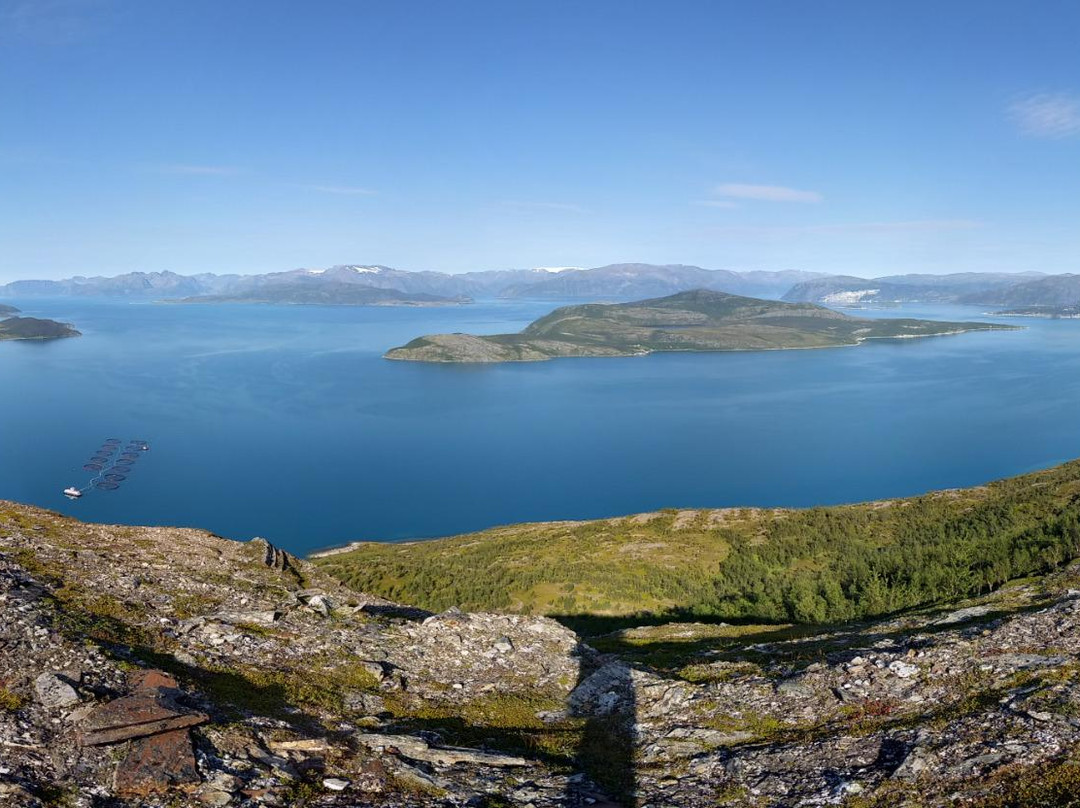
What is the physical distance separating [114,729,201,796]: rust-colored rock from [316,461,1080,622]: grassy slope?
50102 mm

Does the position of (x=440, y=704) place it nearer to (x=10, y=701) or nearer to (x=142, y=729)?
(x=142, y=729)

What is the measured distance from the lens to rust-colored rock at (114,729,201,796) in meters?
12.6

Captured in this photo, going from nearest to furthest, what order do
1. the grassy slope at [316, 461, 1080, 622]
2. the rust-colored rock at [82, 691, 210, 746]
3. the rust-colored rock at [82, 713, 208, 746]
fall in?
the rust-colored rock at [82, 713, 208, 746] → the rust-colored rock at [82, 691, 210, 746] → the grassy slope at [316, 461, 1080, 622]

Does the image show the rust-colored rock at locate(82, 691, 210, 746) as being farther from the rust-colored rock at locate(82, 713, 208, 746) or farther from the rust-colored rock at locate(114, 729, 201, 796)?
the rust-colored rock at locate(114, 729, 201, 796)

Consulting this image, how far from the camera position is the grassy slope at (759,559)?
57250mm

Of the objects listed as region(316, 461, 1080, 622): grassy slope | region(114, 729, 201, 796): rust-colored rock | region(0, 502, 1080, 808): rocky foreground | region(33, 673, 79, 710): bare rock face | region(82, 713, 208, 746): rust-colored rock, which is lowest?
region(316, 461, 1080, 622): grassy slope

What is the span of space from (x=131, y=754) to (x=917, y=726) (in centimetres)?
1834

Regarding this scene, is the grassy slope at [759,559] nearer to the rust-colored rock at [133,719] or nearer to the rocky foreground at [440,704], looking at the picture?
the rocky foreground at [440,704]

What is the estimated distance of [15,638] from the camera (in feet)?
54.5

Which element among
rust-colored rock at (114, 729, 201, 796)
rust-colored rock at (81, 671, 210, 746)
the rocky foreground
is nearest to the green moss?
the rocky foreground

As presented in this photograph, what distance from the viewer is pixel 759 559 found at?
77.3 meters

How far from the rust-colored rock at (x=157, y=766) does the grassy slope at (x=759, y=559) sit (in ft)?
164

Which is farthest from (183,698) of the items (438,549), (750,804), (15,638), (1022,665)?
(438,549)

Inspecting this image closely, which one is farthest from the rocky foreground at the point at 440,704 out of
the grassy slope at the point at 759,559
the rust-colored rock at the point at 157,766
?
the grassy slope at the point at 759,559
